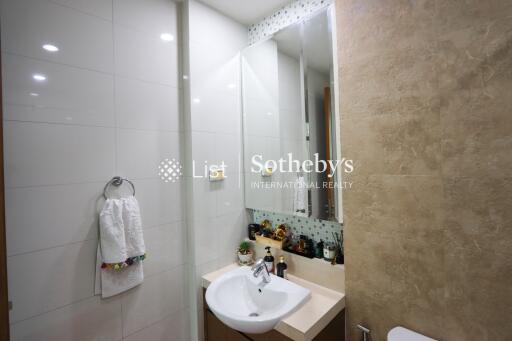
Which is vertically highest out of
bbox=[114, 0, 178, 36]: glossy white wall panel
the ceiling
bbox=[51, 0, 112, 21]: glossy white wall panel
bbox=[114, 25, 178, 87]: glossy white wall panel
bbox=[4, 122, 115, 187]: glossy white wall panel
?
the ceiling

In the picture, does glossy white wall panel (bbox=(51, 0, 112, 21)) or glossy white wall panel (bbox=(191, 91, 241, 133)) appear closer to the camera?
glossy white wall panel (bbox=(51, 0, 112, 21))

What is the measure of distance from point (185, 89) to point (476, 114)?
146 cm

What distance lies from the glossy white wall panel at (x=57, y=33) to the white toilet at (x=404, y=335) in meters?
1.84

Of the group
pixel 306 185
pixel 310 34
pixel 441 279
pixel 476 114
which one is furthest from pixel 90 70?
pixel 441 279

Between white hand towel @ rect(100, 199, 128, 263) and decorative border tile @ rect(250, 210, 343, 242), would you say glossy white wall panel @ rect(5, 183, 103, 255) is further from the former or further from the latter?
decorative border tile @ rect(250, 210, 343, 242)

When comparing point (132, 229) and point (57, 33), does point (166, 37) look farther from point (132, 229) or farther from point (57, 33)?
point (132, 229)

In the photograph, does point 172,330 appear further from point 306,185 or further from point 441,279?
point 441,279

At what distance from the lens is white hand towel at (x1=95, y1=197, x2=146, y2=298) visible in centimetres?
114

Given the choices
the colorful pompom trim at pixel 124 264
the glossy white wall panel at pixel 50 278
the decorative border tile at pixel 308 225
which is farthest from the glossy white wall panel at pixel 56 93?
the decorative border tile at pixel 308 225

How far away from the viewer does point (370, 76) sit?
3.67ft

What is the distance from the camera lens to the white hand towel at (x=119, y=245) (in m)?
1.14

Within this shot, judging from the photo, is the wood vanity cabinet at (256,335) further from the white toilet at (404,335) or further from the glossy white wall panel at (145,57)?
the glossy white wall panel at (145,57)

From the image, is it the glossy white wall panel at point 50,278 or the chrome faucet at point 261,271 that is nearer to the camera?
the glossy white wall panel at point 50,278

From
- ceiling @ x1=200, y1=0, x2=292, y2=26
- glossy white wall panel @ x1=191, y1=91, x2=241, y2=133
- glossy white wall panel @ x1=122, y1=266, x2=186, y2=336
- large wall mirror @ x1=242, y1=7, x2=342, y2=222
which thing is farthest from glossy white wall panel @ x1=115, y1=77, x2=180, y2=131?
glossy white wall panel @ x1=122, y1=266, x2=186, y2=336
